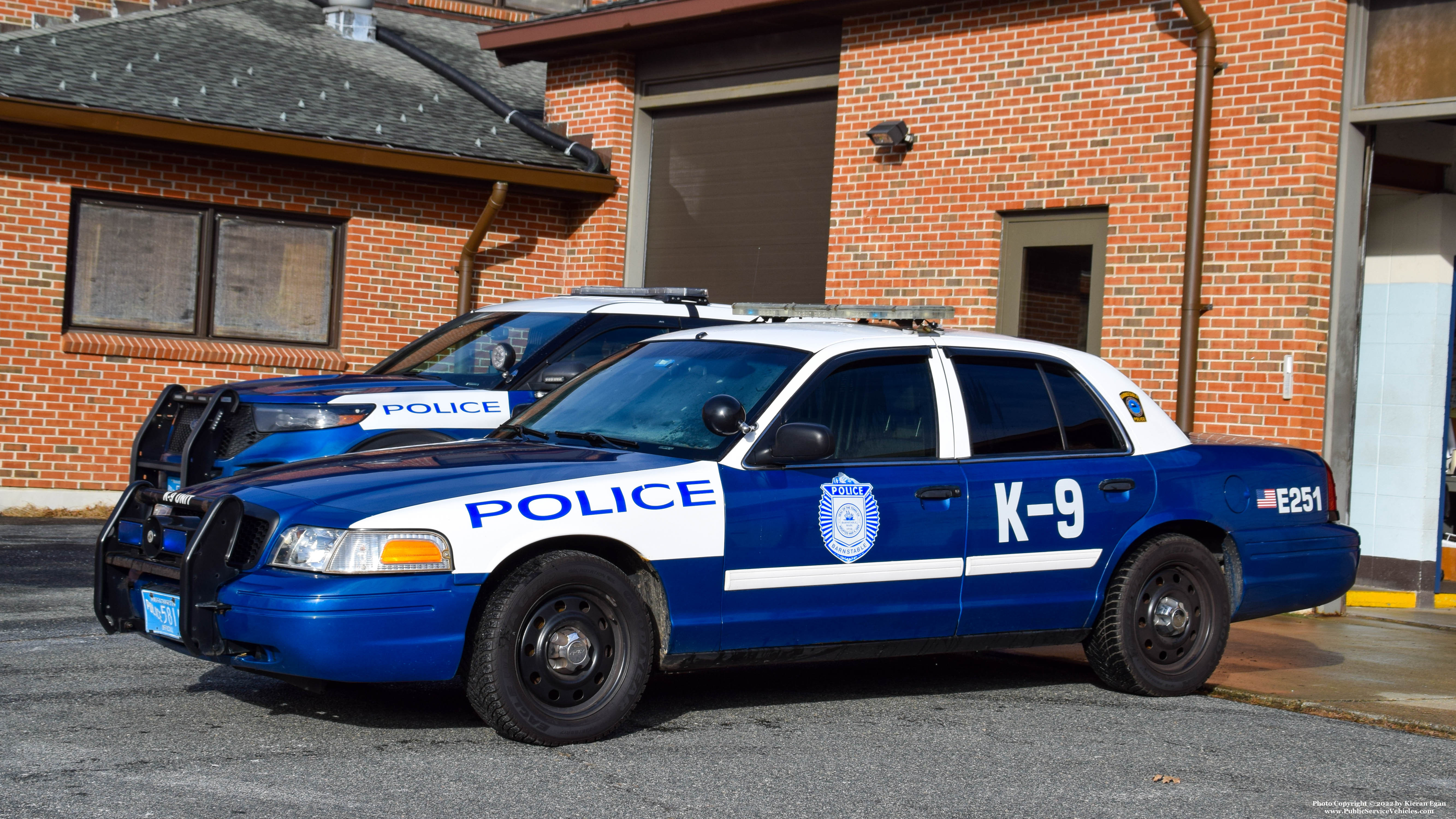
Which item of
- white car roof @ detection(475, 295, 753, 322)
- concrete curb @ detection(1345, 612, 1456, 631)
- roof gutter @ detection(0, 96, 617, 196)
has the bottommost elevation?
concrete curb @ detection(1345, 612, 1456, 631)

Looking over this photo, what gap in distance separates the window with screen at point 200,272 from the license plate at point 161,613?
895 centimetres

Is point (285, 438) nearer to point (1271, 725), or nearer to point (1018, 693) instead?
point (1018, 693)

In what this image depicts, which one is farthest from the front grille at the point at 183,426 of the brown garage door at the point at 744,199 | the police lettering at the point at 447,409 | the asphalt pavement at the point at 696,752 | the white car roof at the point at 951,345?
the brown garage door at the point at 744,199

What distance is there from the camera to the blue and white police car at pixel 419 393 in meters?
8.88

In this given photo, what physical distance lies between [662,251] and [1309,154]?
22.9 feet

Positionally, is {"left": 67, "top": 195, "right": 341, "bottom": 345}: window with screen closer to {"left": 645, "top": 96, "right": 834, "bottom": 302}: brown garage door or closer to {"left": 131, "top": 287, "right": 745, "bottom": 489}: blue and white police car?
{"left": 645, "top": 96, "right": 834, "bottom": 302}: brown garage door

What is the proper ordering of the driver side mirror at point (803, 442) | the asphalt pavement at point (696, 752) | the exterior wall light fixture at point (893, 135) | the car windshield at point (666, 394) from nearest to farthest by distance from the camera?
the asphalt pavement at point (696, 752), the driver side mirror at point (803, 442), the car windshield at point (666, 394), the exterior wall light fixture at point (893, 135)

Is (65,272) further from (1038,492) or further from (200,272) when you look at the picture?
(1038,492)

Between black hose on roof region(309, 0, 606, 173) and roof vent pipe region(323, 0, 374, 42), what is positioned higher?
roof vent pipe region(323, 0, 374, 42)

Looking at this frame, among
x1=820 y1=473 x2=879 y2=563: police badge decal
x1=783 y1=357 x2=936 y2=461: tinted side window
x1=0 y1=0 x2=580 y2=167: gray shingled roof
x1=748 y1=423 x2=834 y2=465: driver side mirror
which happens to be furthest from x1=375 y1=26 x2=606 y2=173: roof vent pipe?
x1=748 y1=423 x2=834 y2=465: driver side mirror

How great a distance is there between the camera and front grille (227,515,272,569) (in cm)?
546

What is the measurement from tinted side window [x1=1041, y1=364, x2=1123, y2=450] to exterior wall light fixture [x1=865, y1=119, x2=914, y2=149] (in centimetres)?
598

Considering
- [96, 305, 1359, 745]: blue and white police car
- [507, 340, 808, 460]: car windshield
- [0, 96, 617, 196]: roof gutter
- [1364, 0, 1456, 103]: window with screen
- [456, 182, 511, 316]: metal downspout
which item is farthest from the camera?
[456, 182, 511, 316]: metal downspout

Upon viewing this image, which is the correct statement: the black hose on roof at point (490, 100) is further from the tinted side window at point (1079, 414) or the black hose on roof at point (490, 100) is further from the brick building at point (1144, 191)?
the tinted side window at point (1079, 414)
